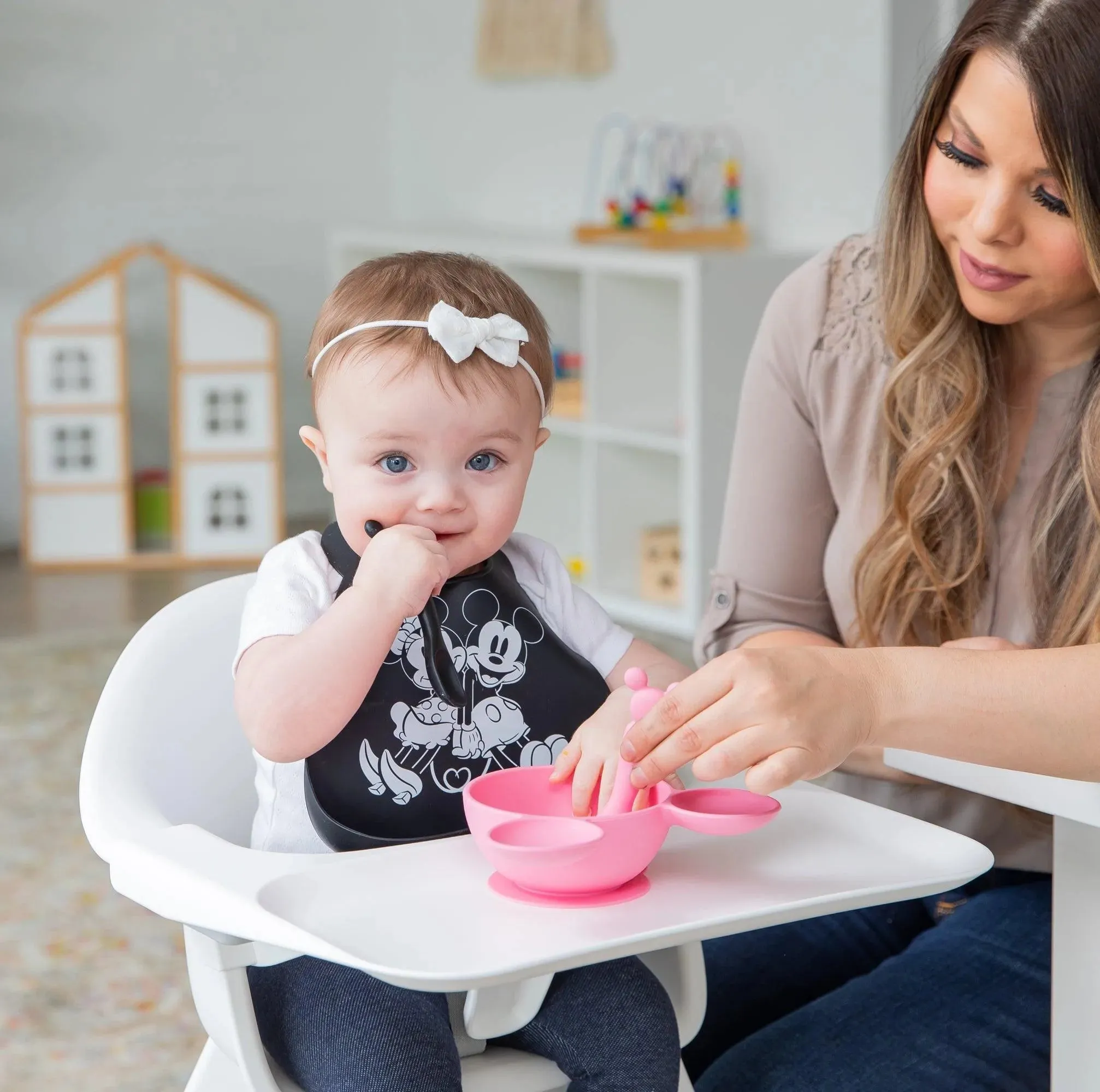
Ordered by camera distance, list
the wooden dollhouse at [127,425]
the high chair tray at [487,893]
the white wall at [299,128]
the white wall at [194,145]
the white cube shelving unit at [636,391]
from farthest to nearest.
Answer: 1. the white wall at [194,145]
2. the wooden dollhouse at [127,425]
3. the white wall at [299,128]
4. the white cube shelving unit at [636,391]
5. the high chair tray at [487,893]

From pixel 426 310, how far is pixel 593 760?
322 mm

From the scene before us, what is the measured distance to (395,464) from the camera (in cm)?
104

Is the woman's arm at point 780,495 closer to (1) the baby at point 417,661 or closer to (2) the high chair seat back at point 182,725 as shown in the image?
(1) the baby at point 417,661

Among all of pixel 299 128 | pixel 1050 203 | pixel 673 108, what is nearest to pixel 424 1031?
pixel 1050 203

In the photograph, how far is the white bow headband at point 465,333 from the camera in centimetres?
102

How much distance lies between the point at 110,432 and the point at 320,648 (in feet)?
11.7

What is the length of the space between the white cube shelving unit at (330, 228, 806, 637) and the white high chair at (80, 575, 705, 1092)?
2.39 metres

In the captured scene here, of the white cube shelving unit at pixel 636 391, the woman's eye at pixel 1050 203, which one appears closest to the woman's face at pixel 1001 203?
the woman's eye at pixel 1050 203

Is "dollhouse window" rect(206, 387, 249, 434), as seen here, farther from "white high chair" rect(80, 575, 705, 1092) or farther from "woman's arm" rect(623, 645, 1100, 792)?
"woman's arm" rect(623, 645, 1100, 792)

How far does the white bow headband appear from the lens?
1.02 metres

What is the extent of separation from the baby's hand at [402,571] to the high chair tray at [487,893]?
15 centimetres

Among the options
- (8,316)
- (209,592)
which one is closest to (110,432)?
(8,316)

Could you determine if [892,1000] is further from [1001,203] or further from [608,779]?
[1001,203]

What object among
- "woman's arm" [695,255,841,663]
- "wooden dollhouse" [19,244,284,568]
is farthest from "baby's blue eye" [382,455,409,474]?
"wooden dollhouse" [19,244,284,568]
